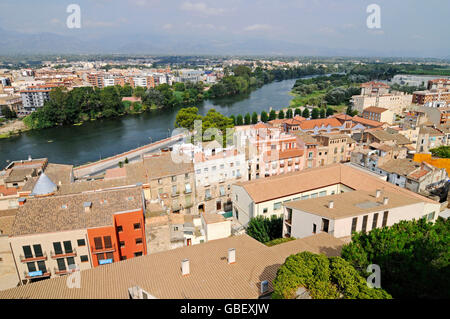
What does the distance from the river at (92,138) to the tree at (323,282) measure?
26929 millimetres

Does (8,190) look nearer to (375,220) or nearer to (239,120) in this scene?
(375,220)

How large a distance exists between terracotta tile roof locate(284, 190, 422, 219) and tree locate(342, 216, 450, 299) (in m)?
2.53

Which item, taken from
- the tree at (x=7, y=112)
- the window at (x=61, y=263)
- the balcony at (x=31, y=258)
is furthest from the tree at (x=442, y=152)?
the tree at (x=7, y=112)

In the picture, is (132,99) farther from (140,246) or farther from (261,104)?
(140,246)

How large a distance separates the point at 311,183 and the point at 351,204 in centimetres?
436

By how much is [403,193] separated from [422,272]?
797 cm

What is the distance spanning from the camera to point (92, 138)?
128 ft

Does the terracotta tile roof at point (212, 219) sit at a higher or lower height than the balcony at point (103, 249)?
higher

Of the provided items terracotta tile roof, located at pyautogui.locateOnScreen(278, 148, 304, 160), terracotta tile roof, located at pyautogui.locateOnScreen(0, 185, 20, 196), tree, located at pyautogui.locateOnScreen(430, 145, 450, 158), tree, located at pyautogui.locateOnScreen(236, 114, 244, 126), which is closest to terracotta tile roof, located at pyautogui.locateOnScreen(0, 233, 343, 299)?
terracotta tile roof, located at pyautogui.locateOnScreen(278, 148, 304, 160)

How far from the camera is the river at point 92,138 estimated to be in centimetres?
3297

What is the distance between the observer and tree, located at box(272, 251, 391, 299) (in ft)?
18.0

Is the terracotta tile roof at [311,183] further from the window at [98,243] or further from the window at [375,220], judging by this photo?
the window at [98,243]

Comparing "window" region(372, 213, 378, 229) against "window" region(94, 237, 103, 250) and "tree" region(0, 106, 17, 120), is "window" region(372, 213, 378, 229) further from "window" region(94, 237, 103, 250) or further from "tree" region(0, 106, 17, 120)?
"tree" region(0, 106, 17, 120)

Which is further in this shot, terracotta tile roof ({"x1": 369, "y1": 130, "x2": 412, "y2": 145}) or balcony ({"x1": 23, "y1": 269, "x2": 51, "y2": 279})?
terracotta tile roof ({"x1": 369, "y1": 130, "x2": 412, "y2": 145})
